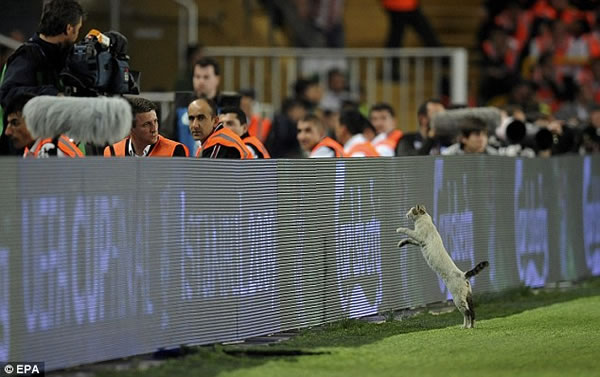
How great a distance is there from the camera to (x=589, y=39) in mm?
29281

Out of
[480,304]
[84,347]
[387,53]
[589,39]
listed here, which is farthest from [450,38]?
[84,347]

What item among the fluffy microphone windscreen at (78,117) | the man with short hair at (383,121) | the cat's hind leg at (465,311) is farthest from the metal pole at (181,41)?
the fluffy microphone windscreen at (78,117)

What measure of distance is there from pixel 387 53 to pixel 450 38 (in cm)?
684

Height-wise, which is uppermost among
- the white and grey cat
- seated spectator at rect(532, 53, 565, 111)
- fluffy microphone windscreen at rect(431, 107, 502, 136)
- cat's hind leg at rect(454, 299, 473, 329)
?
seated spectator at rect(532, 53, 565, 111)

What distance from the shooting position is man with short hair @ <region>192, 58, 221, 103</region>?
15641mm

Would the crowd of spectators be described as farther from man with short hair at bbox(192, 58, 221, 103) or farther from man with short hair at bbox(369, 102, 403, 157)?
man with short hair at bbox(192, 58, 221, 103)

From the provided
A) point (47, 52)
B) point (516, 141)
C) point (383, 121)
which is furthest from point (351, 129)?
point (47, 52)

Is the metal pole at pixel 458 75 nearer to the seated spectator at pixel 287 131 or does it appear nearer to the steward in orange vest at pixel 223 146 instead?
the seated spectator at pixel 287 131

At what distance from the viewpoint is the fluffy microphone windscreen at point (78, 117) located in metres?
9.88

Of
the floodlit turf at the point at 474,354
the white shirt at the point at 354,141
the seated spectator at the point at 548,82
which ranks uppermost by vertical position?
the seated spectator at the point at 548,82

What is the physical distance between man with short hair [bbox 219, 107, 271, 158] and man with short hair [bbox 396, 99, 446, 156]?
2460 millimetres

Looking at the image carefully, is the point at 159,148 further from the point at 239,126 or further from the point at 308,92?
the point at 308,92

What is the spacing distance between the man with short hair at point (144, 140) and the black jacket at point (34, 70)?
1248 mm

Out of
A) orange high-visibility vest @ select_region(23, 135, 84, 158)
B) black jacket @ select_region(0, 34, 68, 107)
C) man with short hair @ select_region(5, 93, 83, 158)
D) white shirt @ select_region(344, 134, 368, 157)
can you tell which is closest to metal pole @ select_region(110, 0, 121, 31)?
white shirt @ select_region(344, 134, 368, 157)
